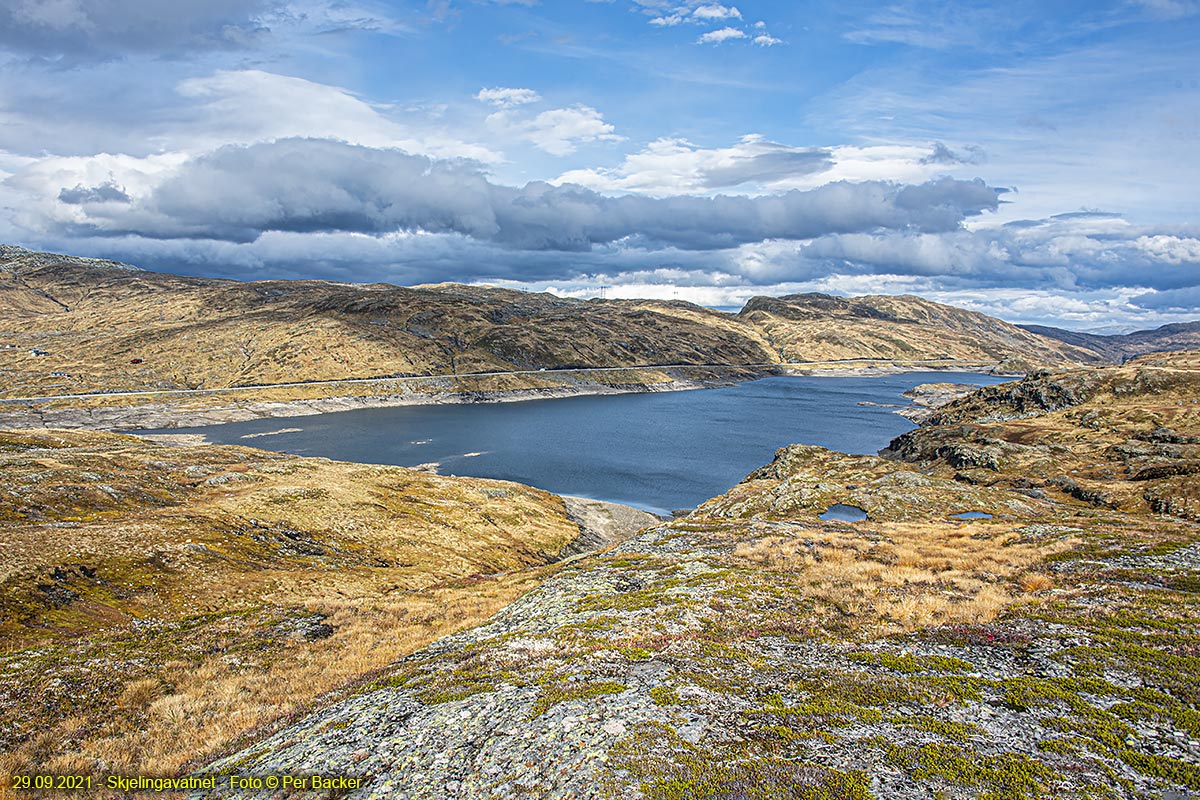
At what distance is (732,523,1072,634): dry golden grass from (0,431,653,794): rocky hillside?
18093 millimetres

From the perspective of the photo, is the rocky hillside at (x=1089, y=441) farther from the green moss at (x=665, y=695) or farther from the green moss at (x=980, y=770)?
the green moss at (x=665, y=695)

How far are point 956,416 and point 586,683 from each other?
162 m

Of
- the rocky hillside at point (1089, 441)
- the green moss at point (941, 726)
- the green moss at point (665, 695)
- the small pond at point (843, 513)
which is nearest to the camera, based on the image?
the green moss at point (941, 726)

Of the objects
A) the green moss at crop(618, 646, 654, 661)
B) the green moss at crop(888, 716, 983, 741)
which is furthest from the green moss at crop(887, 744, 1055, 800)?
the green moss at crop(618, 646, 654, 661)

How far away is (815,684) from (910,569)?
16.4 meters

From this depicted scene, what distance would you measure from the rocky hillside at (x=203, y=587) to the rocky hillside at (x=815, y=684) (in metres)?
4.43

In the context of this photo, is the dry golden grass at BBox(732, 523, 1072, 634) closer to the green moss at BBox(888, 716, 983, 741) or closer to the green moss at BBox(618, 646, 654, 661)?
the green moss at BBox(888, 716, 983, 741)

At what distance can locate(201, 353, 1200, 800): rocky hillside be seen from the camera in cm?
1323

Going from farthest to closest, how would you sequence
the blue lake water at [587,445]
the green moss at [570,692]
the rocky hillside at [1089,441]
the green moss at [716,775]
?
the blue lake water at [587,445], the rocky hillside at [1089,441], the green moss at [570,692], the green moss at [716,775]

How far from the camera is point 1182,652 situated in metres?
17.1

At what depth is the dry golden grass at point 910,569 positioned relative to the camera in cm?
2377

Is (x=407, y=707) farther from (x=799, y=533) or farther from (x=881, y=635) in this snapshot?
(x=799, y=533)

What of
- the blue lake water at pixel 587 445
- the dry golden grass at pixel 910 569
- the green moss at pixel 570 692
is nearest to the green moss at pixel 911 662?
the dry golden grass at pixel 910 569

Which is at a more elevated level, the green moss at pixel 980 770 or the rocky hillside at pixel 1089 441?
the green moss at pixel 980 770
